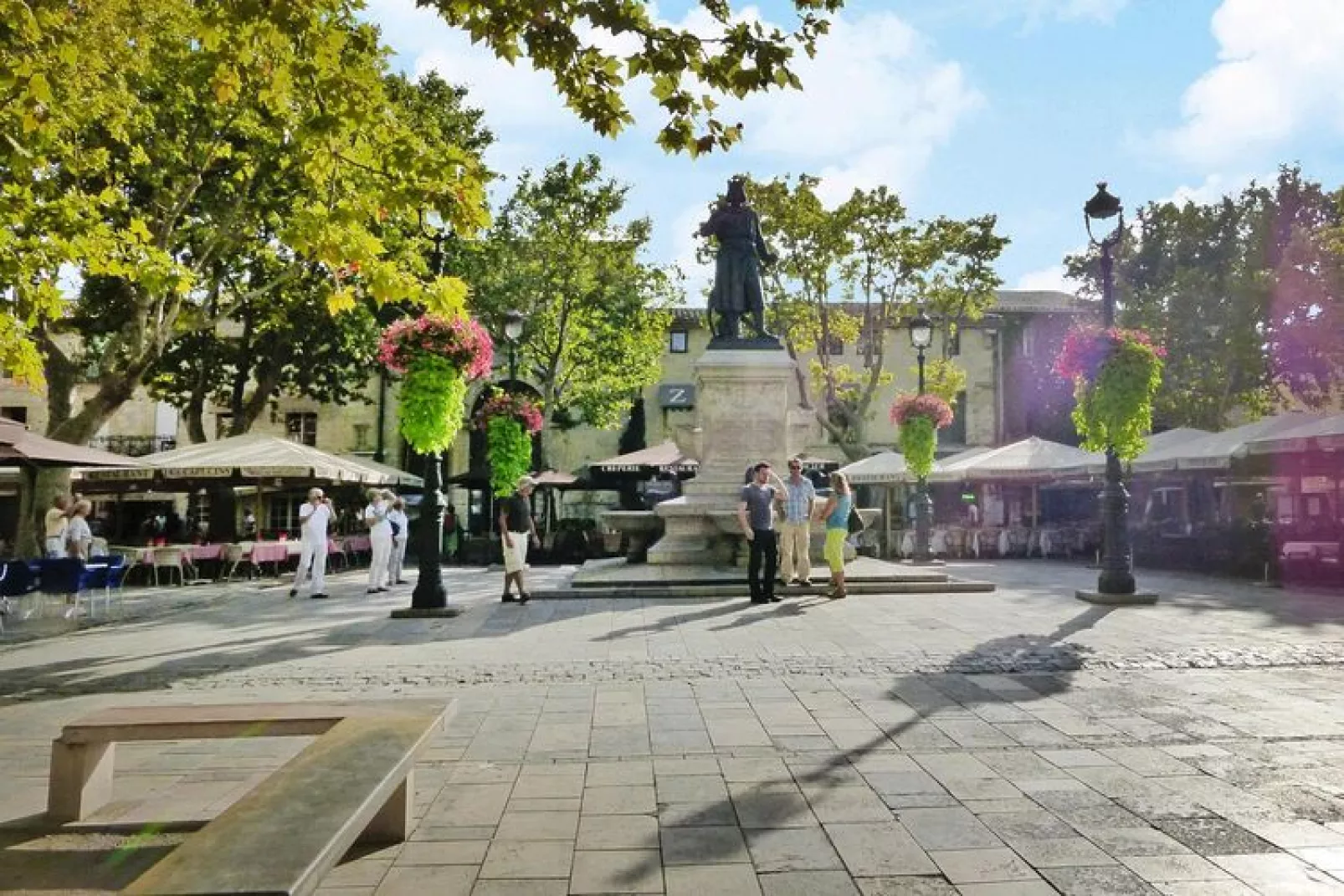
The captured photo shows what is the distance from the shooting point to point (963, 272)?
2808 centimetres

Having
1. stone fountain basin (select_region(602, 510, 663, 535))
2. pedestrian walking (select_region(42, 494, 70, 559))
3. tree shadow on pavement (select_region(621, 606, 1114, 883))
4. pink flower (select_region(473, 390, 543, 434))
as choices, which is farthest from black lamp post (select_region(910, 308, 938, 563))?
pedestrian walking (select_region(42, 494, 70, 559))

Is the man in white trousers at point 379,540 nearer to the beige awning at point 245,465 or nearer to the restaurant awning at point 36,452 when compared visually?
the beige awning at point 245,465

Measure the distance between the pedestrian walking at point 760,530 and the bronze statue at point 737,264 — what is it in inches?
180

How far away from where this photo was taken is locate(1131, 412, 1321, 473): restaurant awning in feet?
56.0

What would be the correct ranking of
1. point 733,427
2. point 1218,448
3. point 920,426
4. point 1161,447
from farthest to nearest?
1. point 1161,447
2. point 920,426
3. point 1218,448
4. point 733,427

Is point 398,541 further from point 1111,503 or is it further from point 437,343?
point 1111,503

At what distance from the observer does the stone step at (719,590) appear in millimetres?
12375

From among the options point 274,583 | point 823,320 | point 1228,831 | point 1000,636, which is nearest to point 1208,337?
point 823,320

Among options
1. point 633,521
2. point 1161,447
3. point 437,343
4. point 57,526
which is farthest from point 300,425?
point 1161,447

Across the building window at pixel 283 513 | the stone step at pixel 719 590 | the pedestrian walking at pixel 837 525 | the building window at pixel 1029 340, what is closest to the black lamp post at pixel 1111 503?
the stone step at pixel 719 590

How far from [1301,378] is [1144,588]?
22.1 metres

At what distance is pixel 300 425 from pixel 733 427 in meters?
29.6

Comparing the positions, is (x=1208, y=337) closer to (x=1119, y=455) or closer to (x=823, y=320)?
(x=823, y=320)

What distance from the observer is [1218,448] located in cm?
1822
